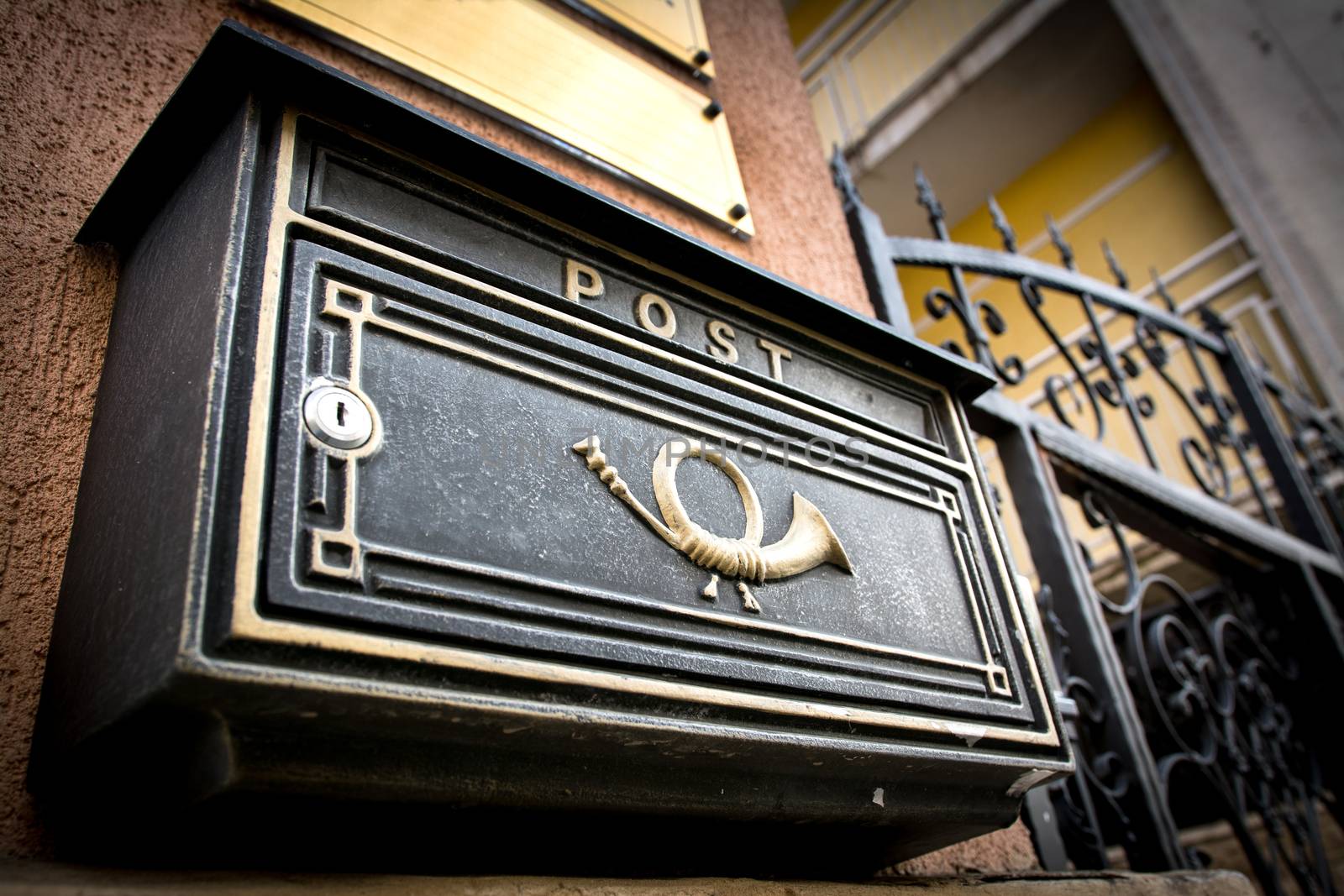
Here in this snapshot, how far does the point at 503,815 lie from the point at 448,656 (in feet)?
0.46

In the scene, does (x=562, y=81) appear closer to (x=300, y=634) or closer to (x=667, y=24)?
(x=667, y=24)

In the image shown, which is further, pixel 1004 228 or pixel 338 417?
pixel 1004 228

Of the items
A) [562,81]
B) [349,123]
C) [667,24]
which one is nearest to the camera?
[349,123]

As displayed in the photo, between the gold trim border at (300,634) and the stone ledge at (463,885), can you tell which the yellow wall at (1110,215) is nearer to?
the stone ledge at (463,885)

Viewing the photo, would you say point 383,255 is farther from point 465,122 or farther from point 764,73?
point 764,73

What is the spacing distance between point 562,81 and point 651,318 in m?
0.53

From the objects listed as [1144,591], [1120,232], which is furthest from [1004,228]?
[1120,232]

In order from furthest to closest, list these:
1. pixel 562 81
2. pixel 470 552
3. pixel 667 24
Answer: pixel 667 24
pixel 562 81
pixel 470 552

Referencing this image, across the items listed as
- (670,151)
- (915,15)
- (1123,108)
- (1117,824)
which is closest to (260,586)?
(670,151)

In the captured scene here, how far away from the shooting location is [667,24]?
1.52 meters

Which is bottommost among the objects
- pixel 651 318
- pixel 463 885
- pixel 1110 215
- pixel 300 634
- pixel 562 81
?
pixel 463 885

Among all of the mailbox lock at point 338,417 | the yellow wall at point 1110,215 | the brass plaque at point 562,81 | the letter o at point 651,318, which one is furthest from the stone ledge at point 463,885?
the yellow wall at point 1110,215

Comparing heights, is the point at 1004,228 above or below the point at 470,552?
above

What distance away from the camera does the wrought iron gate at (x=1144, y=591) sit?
4.64ft
